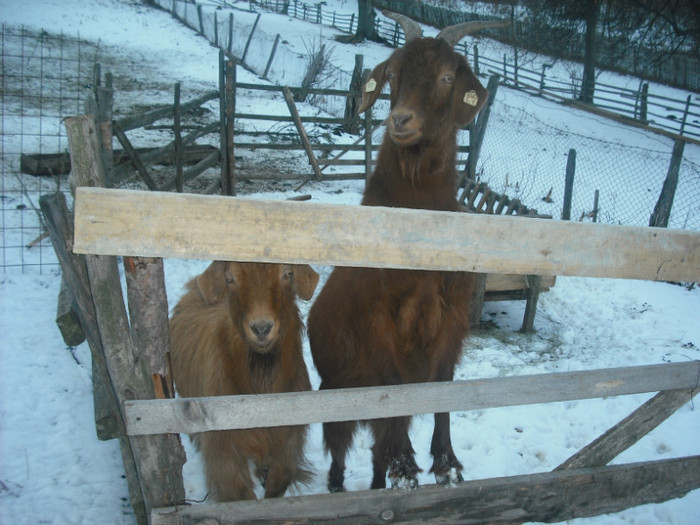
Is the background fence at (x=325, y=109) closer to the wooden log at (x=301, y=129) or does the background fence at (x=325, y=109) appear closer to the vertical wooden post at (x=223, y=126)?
the vertical wooden post at (x=223, y=126)

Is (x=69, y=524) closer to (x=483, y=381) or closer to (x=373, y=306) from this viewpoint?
(x=373, y=306)

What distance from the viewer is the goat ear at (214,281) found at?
336cm

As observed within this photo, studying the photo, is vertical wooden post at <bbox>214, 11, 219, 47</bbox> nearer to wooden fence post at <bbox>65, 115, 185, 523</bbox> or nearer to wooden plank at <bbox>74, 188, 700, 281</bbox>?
wooden fence post at <bbox>65, 115, 185, 523</bbox>

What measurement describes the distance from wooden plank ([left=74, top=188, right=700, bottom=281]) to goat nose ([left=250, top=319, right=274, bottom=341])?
98 cm

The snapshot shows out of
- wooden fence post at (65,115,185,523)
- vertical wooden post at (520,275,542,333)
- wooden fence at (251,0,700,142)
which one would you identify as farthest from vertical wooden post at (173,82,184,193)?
wooden fence at (251,0,700,142)

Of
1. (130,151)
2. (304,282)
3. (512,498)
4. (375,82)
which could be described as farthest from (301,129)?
(512,498)

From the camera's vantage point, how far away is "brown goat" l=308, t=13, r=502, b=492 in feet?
10.8

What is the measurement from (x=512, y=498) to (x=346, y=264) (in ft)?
5.51

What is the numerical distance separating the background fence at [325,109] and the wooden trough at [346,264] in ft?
18.4

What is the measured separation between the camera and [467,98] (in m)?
3.49

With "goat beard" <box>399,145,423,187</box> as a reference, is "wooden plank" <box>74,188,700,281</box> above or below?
below

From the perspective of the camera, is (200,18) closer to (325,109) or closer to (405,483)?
(325,109)

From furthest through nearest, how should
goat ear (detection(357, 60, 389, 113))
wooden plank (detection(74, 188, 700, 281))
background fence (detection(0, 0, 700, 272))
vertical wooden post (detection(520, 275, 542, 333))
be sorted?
1. background fence (detection(0, 0, 700, 272))
2. vertical wooden post (detection(520, 275, 542, 333))
3. goat ear (detection(357, 60, 389, 113))
4. wooden plank (detection(74, 188, 700, 281))

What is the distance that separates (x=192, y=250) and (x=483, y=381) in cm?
144
